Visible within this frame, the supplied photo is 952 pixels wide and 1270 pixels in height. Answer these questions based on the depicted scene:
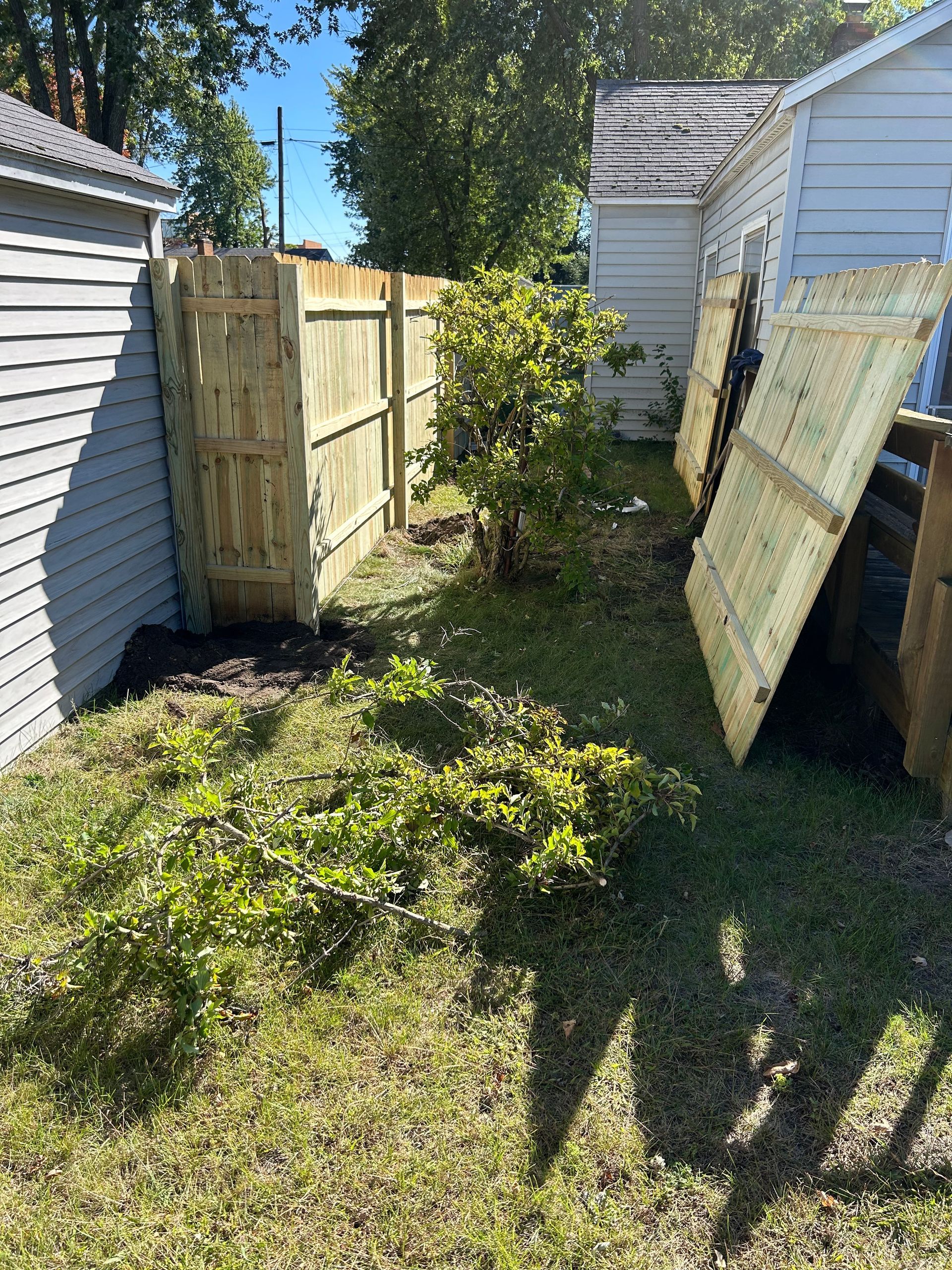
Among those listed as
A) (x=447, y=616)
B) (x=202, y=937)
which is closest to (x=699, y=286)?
(x=447, y=616)

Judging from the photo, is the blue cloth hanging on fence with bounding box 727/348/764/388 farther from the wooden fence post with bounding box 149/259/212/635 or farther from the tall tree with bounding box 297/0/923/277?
the tall tree with bounding box 297/0/923/277

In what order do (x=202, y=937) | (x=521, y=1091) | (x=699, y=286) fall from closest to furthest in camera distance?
1. (x=521, y=1091)
2. (x=202, y=937)
3. (x=699, y=286)

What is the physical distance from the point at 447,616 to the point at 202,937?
362cm

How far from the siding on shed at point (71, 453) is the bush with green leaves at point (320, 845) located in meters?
0.92

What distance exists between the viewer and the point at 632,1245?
2.08 m

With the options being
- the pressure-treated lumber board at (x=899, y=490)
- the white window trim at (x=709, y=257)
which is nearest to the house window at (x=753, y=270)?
the white window trim at (x=709, y=257)

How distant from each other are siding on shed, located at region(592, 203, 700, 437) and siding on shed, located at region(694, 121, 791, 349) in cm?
59

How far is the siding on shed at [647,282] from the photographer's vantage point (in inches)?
501

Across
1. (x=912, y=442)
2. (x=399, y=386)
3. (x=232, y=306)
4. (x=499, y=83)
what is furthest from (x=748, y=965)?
(x=499, y=83)

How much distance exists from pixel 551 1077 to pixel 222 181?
56709 millimetres

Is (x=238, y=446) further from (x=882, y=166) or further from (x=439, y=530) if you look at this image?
(x=882, y=166)

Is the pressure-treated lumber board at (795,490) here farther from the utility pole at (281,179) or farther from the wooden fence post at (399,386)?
the utility pole at (281,179)

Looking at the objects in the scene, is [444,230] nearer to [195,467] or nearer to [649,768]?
[195,467]

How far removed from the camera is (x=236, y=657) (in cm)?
521
